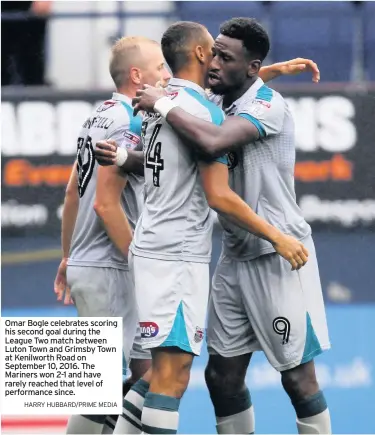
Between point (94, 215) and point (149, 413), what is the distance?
0.94 meters

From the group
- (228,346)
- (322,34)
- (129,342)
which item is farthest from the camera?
(322,34)

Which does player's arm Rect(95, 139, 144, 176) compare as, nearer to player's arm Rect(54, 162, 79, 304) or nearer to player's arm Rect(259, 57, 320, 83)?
player's arm Rect(54, 162, 79, 304)

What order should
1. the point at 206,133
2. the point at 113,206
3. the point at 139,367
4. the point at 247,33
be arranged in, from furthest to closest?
1. the point at 139,367
2. the point at 113,206
3. the point at 247,33
4. the point at 206,133

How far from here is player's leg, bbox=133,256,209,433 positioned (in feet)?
12.8

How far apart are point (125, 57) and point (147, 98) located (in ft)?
2.12

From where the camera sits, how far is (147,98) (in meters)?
3.95

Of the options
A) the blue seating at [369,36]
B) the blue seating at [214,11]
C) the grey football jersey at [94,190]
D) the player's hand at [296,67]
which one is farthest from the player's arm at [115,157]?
the blue seating at [369,36]

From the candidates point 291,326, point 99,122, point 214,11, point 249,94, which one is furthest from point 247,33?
point 214,11

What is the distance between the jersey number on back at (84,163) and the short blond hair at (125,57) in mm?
276

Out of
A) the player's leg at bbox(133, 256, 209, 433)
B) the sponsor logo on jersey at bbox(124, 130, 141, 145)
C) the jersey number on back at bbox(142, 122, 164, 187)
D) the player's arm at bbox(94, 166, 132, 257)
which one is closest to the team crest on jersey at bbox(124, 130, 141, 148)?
the sponsor logo on jersey at bbox(124, 130, 141, 145)

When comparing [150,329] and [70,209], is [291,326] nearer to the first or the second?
[150,329]

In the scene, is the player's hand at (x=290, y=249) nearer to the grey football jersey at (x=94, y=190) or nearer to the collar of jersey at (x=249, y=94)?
the collar of jersey at (x=249, y=94)

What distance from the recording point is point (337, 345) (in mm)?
7219

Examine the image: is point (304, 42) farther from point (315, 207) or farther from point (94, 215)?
point (94, 215)
